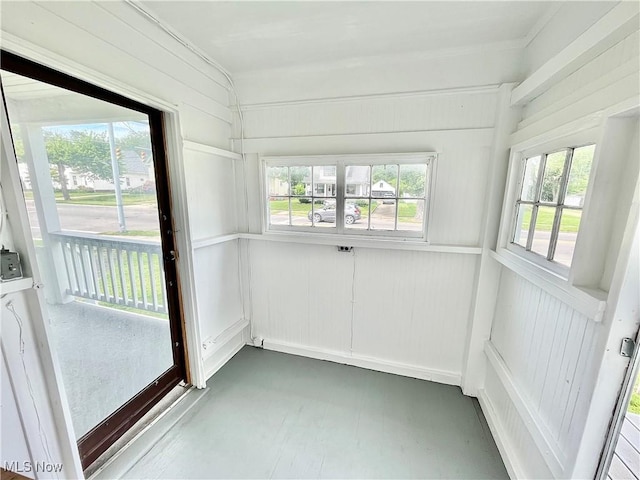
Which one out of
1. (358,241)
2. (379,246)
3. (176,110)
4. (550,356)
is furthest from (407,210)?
(176,110)

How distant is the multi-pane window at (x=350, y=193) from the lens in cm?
206

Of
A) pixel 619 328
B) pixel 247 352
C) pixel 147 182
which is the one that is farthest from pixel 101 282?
pixel 619 328

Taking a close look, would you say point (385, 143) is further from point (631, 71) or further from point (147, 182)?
point (147, 182)

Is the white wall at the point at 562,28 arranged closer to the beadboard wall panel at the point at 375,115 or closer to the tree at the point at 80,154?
the beadboard wall panel at the point at 375,115

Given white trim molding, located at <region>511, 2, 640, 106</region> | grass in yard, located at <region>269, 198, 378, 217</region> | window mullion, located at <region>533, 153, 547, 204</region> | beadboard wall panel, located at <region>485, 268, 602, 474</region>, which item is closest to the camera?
white trim molding, located at <region>511, 2, 640, 106</region>

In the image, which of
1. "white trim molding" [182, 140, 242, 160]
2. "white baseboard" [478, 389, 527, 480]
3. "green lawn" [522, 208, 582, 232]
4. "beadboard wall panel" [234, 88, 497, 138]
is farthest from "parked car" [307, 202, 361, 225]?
"white baseboard" [478, 389, 527, 480]

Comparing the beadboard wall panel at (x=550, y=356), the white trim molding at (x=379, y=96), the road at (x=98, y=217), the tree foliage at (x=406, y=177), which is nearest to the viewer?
the beadboard wall panel at (x=550, y=356)

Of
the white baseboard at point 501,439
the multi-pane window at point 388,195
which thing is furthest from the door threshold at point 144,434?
the white baseboard at point 501,439

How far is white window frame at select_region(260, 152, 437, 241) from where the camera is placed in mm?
1990

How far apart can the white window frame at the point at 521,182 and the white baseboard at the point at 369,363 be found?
1236 mm

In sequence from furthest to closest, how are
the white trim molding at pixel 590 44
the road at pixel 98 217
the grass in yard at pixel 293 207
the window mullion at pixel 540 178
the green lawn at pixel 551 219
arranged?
the grass in yard at pixel 293 207 < the window mullion at pixel 540 178 < the road at pixel 98 217 < the green lawn at pixel 551 219 < the white trim molding at pixel 590 44

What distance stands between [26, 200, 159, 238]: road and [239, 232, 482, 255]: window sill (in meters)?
0.83

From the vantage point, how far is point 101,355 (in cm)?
156

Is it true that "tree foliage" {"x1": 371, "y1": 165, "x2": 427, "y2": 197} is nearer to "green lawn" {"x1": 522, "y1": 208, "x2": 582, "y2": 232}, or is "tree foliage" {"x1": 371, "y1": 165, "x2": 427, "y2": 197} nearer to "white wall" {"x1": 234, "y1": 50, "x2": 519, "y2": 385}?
"white wall" {"x1": 234, "y1": 50, "x2": 519, "y2": 385}
